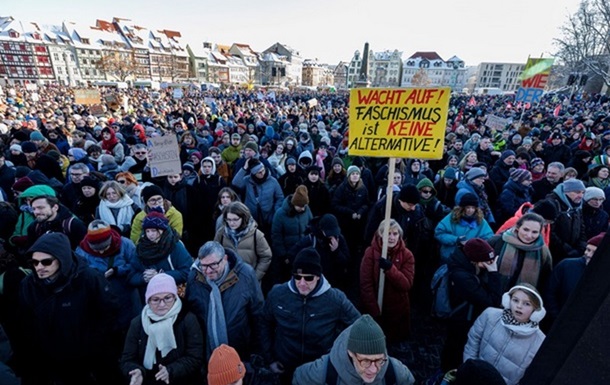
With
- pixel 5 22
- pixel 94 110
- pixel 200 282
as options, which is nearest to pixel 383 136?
pixel 200 282

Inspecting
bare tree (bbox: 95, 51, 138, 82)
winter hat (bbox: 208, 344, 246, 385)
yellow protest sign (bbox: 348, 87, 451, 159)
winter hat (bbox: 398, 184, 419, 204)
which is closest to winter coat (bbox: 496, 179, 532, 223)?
winter hat (bbox: 398, 184, 419, 204)

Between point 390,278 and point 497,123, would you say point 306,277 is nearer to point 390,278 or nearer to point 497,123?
point 390,278

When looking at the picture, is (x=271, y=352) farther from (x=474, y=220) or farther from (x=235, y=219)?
(x=474, y=220)

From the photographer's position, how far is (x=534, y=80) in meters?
15.0

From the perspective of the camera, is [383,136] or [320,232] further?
[320,232]

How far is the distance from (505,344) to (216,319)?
238 centimetres

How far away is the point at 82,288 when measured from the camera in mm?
2564

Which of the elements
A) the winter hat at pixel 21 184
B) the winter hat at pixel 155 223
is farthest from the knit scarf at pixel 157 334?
the winter hat at pixel 21 184

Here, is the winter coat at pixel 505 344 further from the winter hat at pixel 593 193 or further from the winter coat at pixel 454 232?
the winter hat at pixel 593 193

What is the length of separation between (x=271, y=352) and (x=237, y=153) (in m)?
6.37

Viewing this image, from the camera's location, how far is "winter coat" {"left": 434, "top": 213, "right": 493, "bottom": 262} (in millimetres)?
3926

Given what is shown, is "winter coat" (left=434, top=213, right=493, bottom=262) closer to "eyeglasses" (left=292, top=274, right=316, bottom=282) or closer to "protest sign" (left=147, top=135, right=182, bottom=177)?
"eyeglasses" (left=292, top=274, right=316, bottom=282)

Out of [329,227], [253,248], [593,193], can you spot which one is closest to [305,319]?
[329,227]

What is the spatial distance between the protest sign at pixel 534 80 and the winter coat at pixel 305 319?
15726 millimetres
